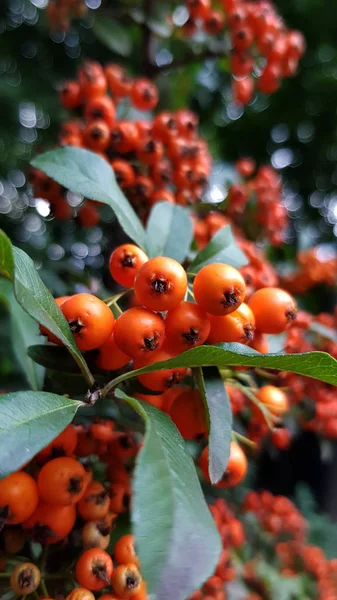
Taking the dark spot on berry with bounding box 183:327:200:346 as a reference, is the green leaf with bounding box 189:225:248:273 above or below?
below

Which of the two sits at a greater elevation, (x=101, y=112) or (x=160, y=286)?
(x=160, y=286)

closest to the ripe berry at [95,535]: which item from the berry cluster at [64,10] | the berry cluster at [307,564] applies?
the berry cluster at [307,564]

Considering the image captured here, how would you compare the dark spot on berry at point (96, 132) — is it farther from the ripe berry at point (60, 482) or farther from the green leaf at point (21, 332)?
the ripe berry at point (60, 482)

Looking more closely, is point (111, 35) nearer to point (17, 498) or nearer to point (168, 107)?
point (168, 107)

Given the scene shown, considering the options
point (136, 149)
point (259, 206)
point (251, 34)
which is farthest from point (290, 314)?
point (251, 34)

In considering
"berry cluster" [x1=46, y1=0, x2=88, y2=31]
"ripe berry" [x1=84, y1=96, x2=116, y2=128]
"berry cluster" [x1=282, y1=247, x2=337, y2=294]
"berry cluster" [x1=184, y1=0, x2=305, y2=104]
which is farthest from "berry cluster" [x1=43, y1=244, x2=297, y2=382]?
"berry cluster" [x1=46, y1=0, x2=88, y2=31]

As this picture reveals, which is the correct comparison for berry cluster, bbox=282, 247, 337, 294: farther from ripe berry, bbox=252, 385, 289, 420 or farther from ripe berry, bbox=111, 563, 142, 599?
ripe berry, bbox=111, 563, 142, 599
